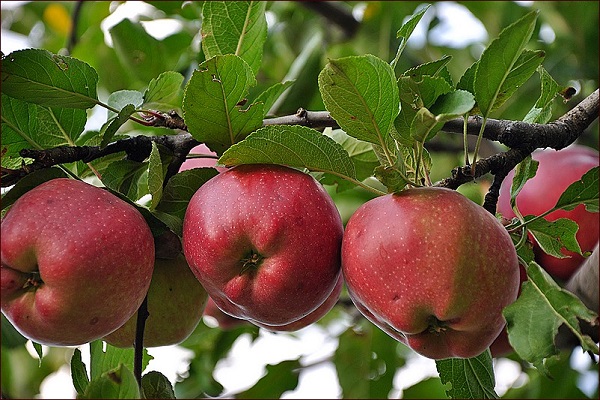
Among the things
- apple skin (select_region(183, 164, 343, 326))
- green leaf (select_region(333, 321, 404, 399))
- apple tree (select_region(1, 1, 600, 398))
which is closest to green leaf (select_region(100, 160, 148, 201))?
apple tree (select_region(1, 1, 600, 398))

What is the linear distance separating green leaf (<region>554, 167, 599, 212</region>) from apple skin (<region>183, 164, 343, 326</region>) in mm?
267

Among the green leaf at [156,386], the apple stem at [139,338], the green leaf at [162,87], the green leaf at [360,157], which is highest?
the green leaf at [162,87]

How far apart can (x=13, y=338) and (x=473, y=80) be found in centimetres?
99

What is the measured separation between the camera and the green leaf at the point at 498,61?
67cm

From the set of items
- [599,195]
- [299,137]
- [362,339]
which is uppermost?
[299,137]

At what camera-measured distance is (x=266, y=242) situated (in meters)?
0.70

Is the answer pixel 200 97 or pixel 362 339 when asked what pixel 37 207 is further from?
pixel 362 339

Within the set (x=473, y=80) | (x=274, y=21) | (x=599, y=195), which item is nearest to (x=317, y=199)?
(x=473, y=80)

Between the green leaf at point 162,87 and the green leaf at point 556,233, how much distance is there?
1.43 ft

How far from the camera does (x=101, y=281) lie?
26.5 inches

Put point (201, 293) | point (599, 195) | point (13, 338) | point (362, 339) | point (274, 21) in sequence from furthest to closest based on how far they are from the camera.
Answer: point (274, 21) → point (362, 339) → point (13, 338) → point (201, 293) → point (599, 195)

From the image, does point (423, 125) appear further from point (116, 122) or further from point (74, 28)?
point (74, 28)

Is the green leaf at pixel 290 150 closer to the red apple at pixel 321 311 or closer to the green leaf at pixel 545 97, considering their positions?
the red apple at pixel 321 311

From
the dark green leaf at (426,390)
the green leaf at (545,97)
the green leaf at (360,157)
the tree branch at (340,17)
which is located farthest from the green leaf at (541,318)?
the tree branch at (340,17)
